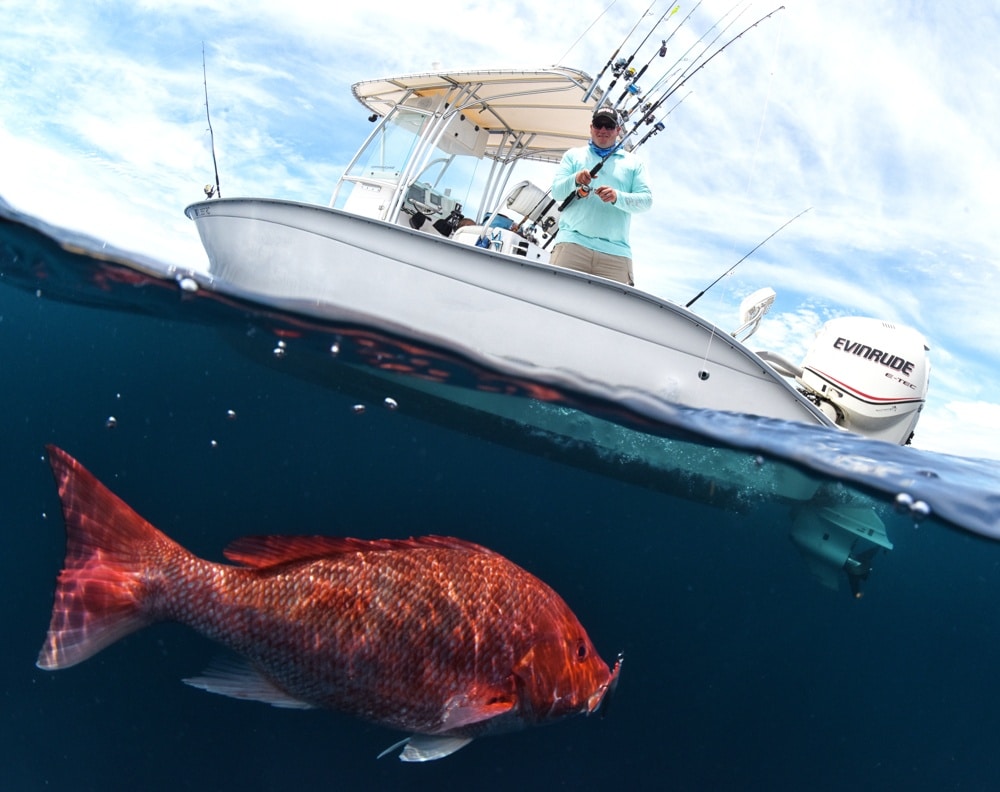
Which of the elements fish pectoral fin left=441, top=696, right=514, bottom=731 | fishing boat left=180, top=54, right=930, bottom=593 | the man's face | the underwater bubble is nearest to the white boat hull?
fishing boat left=180, top=54, right=930, bottom=593

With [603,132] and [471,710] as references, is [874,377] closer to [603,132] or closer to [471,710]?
[603,132]

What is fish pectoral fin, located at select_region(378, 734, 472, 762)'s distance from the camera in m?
2.91

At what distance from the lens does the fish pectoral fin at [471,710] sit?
293cm

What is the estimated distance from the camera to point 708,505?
10.9 meters

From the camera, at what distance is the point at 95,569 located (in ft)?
10.4

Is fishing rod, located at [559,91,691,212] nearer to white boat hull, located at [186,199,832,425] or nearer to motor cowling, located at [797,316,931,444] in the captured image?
white boat hull, located at [186,199,832,425]

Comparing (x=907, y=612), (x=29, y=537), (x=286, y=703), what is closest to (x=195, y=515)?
(x=29, y=537)

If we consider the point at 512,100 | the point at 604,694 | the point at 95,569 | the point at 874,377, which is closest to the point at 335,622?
the point at 95,569

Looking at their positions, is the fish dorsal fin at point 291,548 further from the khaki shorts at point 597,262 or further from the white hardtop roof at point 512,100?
the white hardtop roof at point 512,100

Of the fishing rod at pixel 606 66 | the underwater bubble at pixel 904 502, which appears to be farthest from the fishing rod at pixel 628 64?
the underwater bubble at pixel 904 502

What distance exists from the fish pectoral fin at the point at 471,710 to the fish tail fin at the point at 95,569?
1.55m

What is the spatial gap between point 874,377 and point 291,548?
5.86 metres

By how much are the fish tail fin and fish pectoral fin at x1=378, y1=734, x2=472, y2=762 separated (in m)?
1.43

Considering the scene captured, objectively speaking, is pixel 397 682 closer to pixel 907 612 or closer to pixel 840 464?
pixel 840 464
